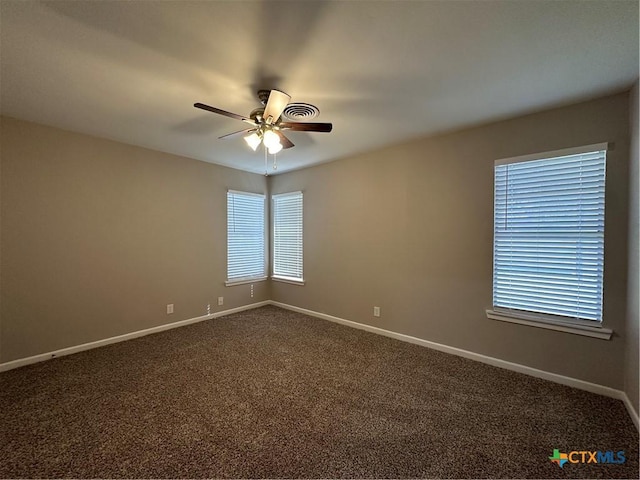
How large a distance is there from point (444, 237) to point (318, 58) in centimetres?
230

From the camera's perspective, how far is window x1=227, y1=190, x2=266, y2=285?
4.65 meters

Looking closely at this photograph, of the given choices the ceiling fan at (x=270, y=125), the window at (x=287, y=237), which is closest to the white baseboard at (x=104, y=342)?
the window at (x=287, y=237)

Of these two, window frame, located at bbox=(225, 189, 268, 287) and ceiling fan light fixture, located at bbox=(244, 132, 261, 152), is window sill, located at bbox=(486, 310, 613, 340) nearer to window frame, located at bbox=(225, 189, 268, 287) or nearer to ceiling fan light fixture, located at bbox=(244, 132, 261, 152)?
ceiling fan light fixture, located at bbox=(244, 132, 261, 152)

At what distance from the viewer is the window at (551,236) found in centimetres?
234

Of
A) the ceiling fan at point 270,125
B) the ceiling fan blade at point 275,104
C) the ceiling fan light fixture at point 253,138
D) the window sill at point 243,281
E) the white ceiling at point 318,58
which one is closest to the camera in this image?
the white ceiling at point 318,58

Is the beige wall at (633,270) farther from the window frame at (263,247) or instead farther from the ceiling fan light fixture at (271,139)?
the window frame at (263,247)

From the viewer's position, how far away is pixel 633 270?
2.09 metres

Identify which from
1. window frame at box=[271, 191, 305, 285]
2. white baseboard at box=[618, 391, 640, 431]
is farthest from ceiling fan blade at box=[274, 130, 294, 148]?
white baseboard at box=[618, 391, 640, 431]

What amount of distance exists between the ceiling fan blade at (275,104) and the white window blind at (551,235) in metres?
2.20

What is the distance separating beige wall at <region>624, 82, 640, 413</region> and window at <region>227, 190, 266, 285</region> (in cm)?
453

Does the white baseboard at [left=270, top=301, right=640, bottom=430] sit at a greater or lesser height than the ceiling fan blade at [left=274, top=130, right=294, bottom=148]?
lesser

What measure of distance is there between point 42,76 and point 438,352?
432 cm

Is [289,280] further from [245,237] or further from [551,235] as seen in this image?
[551,235]

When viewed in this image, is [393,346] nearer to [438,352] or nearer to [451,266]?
[438,352]
